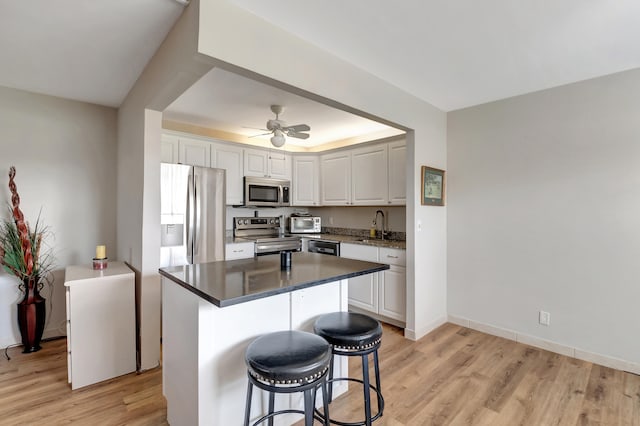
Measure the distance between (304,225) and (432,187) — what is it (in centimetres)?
213

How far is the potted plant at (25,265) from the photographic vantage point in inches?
104

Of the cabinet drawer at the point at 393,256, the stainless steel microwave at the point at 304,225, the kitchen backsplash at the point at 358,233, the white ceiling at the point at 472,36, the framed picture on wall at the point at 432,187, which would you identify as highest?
the white ceiling at the point at 472,36

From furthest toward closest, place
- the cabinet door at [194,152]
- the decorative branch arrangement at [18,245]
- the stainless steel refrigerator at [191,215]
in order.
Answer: the cabinet door at [194,152] < the stainless steel refrigerator at [191,215] < the decorative branch arrangement at [18,245]

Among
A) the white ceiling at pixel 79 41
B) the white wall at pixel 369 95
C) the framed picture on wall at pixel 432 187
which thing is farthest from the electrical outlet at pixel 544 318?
the white ceiling at pixel 79 41

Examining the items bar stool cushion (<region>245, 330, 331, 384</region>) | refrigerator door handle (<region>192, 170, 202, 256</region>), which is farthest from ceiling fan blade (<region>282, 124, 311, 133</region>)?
bar stool cushion (<region>245, 330, 331, 384</region>)

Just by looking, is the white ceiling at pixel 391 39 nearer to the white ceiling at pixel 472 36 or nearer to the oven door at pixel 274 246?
the white ceiling at pixel 472 36

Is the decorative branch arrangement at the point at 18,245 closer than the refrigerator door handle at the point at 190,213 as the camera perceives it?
Yes

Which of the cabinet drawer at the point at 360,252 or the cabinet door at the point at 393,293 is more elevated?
the cabinet drawer at the point at 360,252

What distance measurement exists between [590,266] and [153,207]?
3.77 m

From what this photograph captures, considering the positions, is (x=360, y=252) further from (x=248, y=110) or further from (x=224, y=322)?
(x=224, y=322)

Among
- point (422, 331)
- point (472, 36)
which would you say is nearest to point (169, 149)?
point (472, 36)

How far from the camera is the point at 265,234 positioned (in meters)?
4.60

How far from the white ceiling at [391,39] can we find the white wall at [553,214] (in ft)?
Result: 1.05

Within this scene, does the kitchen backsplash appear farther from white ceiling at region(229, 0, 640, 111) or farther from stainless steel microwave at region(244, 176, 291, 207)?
white ceiling at region(229, 0, 640, 111)
